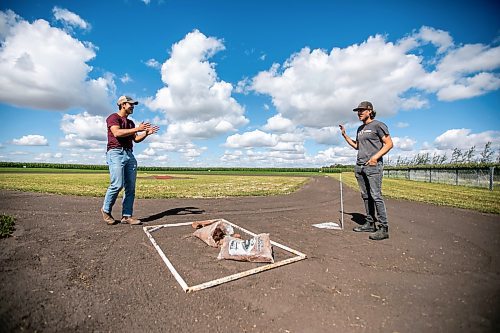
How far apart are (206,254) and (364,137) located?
4193 mm

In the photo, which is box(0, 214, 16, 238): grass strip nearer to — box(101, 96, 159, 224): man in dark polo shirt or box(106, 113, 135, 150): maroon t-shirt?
box(101, 96, 159, 224): man in dark polo shirt

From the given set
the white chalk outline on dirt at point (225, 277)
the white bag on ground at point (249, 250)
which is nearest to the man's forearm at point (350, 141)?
the white chalk outline on dirt at point (225, 277)

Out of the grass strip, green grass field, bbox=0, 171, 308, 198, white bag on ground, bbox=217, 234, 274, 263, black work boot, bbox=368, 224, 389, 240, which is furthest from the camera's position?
green grass field, bbox=0, 171, 308, 198

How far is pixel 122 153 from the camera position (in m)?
5.88

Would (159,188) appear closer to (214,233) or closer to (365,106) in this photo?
(214,233)

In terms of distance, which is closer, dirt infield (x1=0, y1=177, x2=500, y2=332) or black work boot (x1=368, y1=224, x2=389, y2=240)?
dirt infield (x1=0, y1=177, x2=500, y2=332)

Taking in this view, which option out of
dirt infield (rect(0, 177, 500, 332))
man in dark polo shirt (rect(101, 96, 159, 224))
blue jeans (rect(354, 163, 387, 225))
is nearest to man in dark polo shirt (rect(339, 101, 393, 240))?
blue jeans (rect(354, 163, 387, 225))

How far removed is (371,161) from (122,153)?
18.3 feet

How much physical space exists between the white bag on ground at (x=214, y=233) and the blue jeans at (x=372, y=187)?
122 inches

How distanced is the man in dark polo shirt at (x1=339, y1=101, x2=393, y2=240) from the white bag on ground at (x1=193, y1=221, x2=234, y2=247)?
3037mm

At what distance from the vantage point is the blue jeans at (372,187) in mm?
5234

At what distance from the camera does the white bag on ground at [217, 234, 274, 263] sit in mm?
3768

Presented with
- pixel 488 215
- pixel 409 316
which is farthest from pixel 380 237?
pixel 488 215

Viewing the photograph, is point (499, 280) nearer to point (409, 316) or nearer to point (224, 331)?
point (409, 316)
